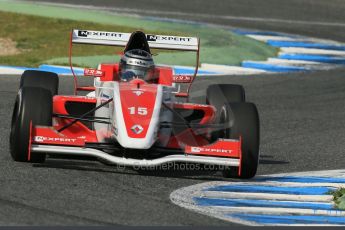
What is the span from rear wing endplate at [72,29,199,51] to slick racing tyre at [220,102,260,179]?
129 cm

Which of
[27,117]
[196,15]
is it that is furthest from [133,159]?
[196,15]

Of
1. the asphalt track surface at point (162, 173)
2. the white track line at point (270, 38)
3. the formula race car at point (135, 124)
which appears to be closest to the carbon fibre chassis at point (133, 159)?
the formula race car at point (135, 124)

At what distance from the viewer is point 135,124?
8562 mm

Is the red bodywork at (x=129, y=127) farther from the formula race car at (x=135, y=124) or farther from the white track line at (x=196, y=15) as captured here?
the white track line at (x=196, y=15)

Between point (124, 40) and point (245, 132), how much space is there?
1984 millimetres

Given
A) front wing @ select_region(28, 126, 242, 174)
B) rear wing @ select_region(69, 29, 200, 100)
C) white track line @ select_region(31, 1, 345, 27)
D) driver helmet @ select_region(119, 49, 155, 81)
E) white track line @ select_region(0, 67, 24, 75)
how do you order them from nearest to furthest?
front wing @ select_region(28, 126, 242, 174)
driver helmet @ select_region(119, 49, 155, 81)
rear wing @ select_region(69, 29, 200, 100)
white track line @ select_region(0, 67, 24, 75)
white track line @ select_region(31, 1, 345, 27)

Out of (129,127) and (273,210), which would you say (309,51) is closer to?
(129,127)

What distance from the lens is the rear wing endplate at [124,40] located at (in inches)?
407

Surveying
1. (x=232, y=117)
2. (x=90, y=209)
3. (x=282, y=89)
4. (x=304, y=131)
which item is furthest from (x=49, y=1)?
(x=90, y=209)

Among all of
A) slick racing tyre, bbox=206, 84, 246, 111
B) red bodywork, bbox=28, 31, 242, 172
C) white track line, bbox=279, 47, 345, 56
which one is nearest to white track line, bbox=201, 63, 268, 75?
white track line, bbox=279, 47, 345, 56

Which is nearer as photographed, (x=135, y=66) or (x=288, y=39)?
(x=135, y=66)

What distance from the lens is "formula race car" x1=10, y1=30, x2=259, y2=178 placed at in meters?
8.59

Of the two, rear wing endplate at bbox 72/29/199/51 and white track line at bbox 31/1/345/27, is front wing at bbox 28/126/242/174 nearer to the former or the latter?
rear wing endplate at bbox 72/29/199/51

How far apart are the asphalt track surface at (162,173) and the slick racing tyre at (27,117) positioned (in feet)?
0.36
